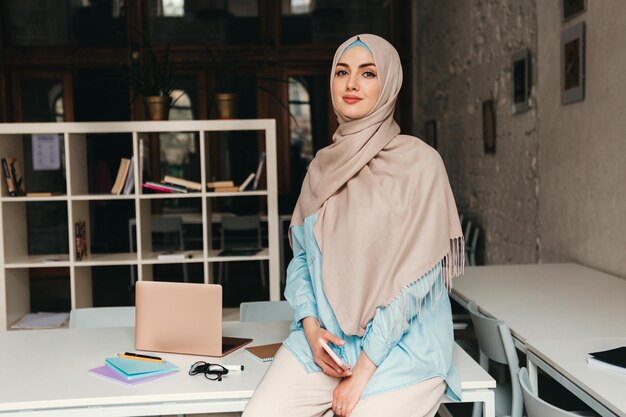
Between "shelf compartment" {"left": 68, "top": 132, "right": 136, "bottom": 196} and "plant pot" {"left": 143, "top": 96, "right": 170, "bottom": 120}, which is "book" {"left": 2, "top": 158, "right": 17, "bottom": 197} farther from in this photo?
"shelf compartment" {"left": 68, "top": 132, "right": 136, "bottom": 196}

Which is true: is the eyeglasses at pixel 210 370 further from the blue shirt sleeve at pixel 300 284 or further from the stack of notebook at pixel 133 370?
the blue shirt sleeve at pixel 300 284

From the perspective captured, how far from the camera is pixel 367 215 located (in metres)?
2.07

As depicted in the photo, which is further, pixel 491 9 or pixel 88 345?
pixel 491 9

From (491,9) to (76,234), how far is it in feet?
12.3

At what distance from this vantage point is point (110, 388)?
6.75ft

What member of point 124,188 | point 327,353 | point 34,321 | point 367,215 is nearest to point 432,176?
point 367,215

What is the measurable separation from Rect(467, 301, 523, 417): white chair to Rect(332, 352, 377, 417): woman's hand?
751 mm

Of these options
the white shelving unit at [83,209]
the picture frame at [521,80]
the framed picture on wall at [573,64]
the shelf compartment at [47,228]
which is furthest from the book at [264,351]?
the shelf compartment at [47,228]

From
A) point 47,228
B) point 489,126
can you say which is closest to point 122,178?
point 489,126

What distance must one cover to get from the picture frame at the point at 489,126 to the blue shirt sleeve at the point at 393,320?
3.85 m

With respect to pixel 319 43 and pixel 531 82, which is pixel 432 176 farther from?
pixel 319 43

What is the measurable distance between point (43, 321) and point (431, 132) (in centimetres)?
497

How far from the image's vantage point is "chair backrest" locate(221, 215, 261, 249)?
7.56 meters

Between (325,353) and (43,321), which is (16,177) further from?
(325,353)
